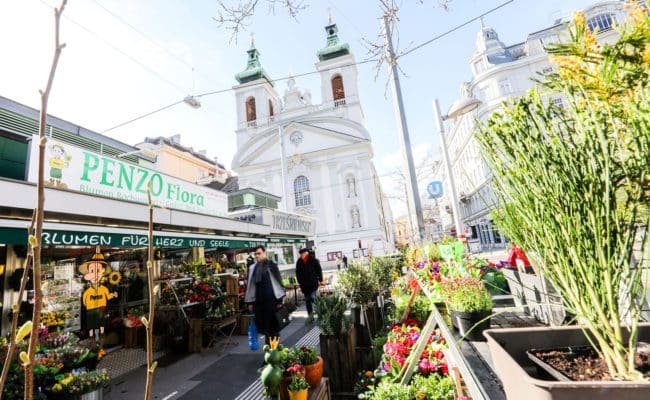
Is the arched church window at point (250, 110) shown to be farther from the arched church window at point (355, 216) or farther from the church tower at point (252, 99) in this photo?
the arched church window at point (355, 216)

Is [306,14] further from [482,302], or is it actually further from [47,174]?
[47,174]

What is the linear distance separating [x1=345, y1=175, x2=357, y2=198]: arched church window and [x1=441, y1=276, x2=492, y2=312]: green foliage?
88.6 ft

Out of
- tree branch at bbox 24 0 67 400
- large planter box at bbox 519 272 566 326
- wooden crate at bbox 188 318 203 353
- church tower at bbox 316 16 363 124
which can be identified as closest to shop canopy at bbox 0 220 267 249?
wooden crate at bbox 188 318 203 353

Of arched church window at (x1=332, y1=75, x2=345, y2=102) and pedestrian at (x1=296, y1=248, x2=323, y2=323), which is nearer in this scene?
pedestrian at (x1=296, y1=248, x2=323, y2=323)

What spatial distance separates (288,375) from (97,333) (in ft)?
17.4

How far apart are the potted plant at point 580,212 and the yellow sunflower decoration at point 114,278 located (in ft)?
24.1

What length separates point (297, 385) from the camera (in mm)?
2521

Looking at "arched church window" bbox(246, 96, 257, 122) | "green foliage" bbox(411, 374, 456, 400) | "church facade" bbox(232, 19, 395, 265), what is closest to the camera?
"green foliage" bbox(411, 374, 456, 400)

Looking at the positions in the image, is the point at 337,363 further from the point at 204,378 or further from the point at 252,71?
the point at 252,71

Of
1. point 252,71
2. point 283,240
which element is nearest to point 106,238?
point 283,240

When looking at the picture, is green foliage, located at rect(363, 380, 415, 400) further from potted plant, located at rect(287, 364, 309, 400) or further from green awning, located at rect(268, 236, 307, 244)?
green awning, located at rect(268, 236, 307, 244)

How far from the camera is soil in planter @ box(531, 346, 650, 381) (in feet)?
2.69

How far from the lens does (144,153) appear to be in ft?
26.9

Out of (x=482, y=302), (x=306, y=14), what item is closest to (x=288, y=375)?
(x=482, y=302)
